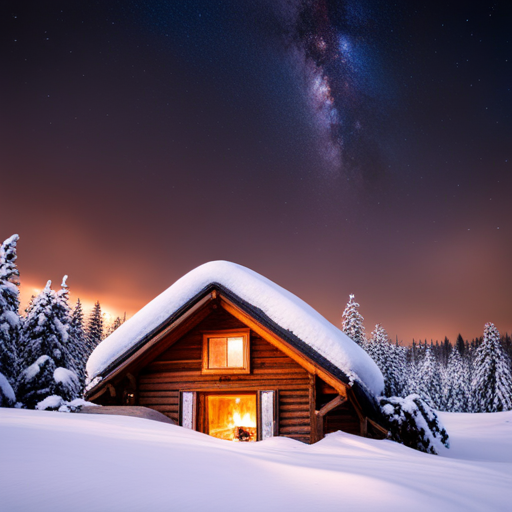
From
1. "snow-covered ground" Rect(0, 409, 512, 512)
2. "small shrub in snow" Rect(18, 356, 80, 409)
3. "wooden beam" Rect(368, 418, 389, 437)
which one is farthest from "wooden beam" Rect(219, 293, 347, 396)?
"small shrub in snow" Rect(18, 356, 80, 409)

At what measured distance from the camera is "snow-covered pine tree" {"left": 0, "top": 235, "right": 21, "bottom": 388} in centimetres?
2125

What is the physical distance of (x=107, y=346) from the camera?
9.92 metres

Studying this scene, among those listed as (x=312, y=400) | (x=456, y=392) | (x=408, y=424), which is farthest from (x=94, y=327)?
(x=456, y=392)

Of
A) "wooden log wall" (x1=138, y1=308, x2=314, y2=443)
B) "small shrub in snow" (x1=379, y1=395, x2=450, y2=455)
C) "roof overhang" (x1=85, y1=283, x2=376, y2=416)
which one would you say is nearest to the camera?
"roof overhang" (x1=85, y1=283, x2=376, y2=416)

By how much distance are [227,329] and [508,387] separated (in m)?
41.9

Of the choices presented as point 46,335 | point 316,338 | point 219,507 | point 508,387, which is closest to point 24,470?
point 219,507

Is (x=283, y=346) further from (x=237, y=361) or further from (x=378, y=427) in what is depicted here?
(x=378, y=427)

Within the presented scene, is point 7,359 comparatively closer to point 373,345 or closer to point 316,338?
point 316,338

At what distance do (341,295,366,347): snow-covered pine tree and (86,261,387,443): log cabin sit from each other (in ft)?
98.3

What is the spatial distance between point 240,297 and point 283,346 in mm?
1639

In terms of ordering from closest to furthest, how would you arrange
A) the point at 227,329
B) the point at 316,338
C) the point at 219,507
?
the point at 219,507 < the point at 316,338 < the point at 227,329

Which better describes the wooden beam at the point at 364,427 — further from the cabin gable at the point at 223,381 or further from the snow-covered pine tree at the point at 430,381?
the snow-covered pine tree at the point at 430,381

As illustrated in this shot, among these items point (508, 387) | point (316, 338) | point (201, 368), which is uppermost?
point (316, 338)

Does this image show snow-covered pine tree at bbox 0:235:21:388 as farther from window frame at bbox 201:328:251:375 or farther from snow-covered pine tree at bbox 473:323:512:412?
snow-covered pine tree at bbox 473:323:512:412
